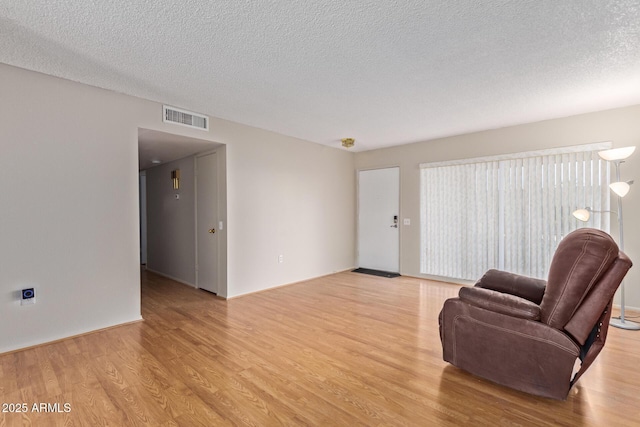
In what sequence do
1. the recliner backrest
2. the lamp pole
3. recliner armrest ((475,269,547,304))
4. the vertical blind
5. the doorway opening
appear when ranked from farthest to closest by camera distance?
the doorway opening < the vertical blind < the lamp pole < recliner armrest ((475,269,547,304)) < the recliner backrest

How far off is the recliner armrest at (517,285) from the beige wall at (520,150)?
2.14 metres

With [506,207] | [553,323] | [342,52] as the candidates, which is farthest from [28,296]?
[506,207]

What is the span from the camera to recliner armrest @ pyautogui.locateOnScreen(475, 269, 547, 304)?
262 cm

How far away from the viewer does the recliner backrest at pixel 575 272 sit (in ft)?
6.02

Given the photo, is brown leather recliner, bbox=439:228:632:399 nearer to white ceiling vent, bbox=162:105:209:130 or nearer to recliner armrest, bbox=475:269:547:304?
recliner armrest, bbox=475:269:547:304

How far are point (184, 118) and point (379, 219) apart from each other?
3.93 m

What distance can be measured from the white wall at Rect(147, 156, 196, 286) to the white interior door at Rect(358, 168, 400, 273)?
3298mm

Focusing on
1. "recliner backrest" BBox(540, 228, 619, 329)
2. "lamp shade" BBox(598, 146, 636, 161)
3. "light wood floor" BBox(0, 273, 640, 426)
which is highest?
"lamp shade" BBox(598, 146, 636, 161)

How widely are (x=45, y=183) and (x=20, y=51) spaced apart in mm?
1104

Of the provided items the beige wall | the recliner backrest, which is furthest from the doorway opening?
the recliner backrest

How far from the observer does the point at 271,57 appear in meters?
2.54

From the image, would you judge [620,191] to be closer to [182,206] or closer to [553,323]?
[553,323]

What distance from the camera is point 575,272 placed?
188 centimetres

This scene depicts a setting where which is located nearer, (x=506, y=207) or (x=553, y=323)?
(x=553, y=323)
